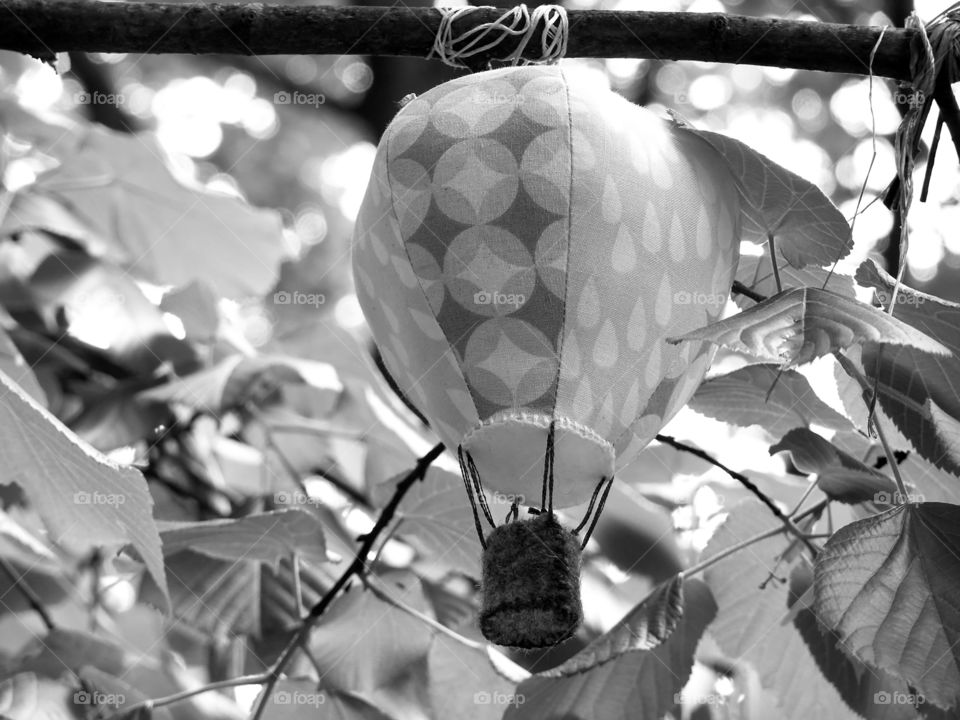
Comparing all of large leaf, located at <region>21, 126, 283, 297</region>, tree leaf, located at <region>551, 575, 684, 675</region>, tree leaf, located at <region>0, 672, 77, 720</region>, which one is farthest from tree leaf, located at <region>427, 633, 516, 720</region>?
large leaf, located at <region>21, 126, 283, 297</region>

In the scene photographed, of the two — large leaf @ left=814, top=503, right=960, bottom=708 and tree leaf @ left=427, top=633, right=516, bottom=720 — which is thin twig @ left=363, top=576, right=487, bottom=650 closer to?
tree leaf @ left=427, top=633, right=516, bottom=720

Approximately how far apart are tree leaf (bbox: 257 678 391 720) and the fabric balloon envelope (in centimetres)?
44

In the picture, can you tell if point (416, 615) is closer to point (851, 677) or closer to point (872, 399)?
point (851, 677)

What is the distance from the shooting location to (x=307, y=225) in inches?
132

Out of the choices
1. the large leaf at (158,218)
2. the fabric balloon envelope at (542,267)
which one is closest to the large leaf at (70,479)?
the fabric balloon envelope at (542,267)

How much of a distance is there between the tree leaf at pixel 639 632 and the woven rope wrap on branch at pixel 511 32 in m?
0.40

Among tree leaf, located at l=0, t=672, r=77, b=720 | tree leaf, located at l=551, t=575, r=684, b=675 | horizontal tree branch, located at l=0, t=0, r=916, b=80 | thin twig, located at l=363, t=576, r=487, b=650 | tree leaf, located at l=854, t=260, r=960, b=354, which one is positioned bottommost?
tree leaf, located at l=0, t=672, r=77, b=720

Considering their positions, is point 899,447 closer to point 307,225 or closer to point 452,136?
point 452,136

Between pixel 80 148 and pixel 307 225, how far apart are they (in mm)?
1870

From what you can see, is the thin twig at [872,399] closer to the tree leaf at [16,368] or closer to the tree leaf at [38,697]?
the tree leaf at [16,368]

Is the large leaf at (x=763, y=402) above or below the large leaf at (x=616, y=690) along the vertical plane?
above

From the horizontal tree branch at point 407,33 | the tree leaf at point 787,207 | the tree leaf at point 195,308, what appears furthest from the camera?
the tree leaf at point 195,308

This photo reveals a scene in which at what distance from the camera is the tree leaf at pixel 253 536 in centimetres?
94

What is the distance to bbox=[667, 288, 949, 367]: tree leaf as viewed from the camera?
1.91ft
